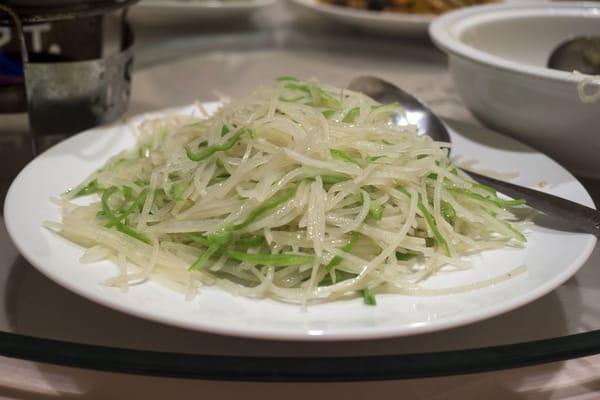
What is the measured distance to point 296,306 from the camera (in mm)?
749

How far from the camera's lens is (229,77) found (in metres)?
1.88

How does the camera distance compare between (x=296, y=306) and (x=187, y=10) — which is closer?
(x=296, y=306)

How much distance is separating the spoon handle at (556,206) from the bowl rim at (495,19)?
0.75 feet

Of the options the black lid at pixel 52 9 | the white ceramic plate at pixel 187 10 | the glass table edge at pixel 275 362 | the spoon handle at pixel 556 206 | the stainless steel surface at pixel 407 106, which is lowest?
the white ceramic plate at pixel 187 10

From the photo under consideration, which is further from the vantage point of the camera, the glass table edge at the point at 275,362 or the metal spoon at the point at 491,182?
the metal spoon at the point at 491,182

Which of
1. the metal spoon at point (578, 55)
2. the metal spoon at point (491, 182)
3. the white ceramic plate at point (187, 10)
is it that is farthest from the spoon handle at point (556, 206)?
the white ceramic plate at point (187, 10)

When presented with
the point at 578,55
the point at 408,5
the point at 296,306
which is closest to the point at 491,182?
the point at 296,306

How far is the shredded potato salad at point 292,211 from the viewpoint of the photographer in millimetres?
808

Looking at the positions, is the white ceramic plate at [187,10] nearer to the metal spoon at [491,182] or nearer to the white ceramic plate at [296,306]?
the metal spoon at [491,182]

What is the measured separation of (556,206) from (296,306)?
417 mm

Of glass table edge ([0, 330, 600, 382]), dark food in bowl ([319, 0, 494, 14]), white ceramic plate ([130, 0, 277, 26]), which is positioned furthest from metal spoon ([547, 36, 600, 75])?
white ceramic plate ([130, 0, 277, 26])

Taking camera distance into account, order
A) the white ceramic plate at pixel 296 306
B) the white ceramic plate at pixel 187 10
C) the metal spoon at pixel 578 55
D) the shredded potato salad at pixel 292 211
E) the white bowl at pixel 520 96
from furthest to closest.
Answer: the white ceramic plate at pixel 187 10 < the metal spoon at pixel 578 55 < the white bowl at pixel 520 96 < the shredded potato salad at pixel 292 211 < the white ceramic plate at pixel 296 306

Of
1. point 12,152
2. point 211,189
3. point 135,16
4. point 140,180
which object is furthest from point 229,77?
point 211,189

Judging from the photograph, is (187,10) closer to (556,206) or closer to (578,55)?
(578,55)
